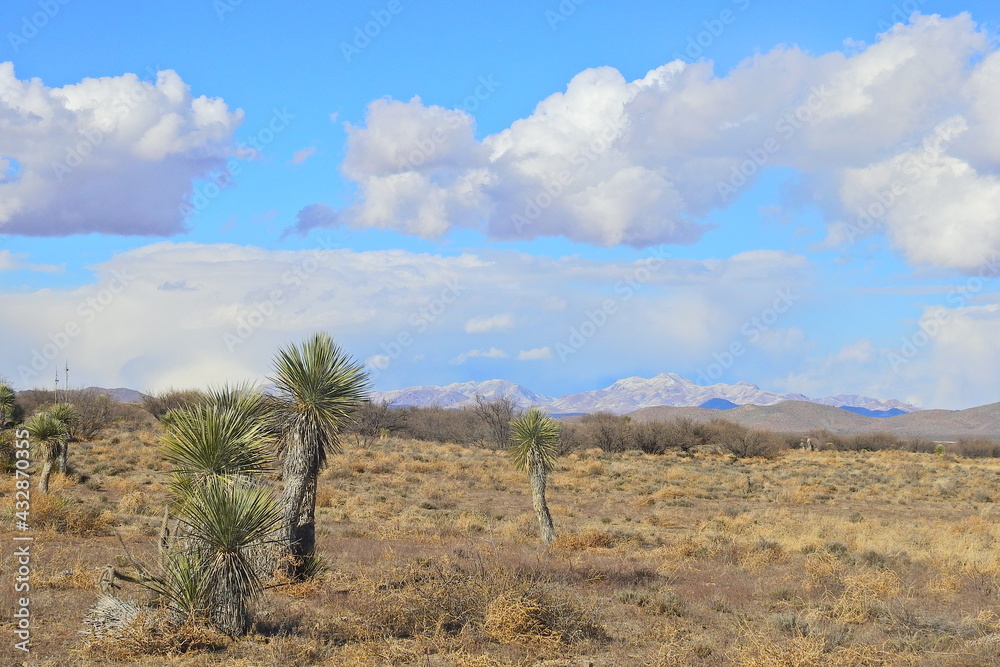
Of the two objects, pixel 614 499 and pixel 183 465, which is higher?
pixel 183 465

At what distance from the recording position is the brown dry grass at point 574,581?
27.8ft

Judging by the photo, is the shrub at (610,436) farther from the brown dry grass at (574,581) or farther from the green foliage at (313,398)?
the green foliage at (313,398)

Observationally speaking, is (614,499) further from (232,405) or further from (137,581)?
(137,581)

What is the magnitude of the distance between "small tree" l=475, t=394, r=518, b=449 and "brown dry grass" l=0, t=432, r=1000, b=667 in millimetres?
22196

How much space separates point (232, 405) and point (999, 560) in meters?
14.8

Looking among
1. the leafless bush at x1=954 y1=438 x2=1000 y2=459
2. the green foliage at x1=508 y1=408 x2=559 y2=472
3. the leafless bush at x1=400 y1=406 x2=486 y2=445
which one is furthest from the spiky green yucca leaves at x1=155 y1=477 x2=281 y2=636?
the leafless bush at x1=954 y1=438 x2=1000 y2=459

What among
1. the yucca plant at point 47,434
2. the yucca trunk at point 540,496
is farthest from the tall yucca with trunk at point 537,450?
the yucca plant at point 47,434

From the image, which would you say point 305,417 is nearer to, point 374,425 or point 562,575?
point 562,575

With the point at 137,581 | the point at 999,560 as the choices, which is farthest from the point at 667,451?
the point at 137,581

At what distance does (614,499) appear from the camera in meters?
27.8

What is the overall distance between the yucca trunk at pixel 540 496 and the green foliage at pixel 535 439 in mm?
47

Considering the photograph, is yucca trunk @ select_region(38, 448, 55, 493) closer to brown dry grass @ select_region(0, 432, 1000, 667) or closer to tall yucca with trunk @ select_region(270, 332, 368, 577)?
brown dry grass @ select_region(0, 432, 1000, 667)

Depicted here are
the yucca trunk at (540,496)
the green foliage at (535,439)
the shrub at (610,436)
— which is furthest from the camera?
the shrub at (610,436)

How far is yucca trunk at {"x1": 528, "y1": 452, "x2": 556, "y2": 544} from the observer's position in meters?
17.0
